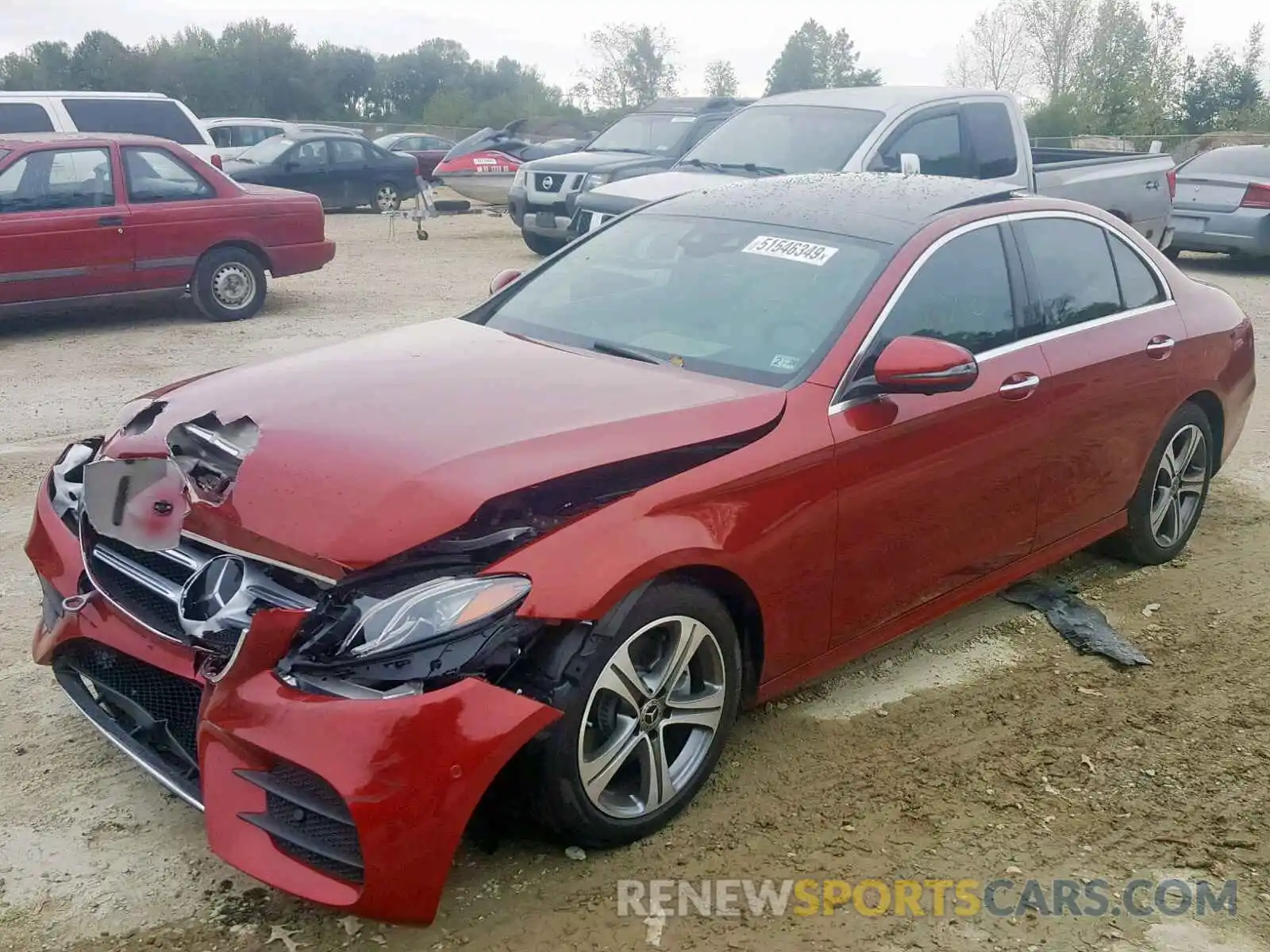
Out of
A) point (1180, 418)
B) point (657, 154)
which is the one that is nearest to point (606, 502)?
point (1180, 418)

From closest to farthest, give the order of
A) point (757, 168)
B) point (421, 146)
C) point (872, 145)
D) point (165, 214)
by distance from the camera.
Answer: point (872, 145), point (757, 168), point (165, 214), point (421, 146)

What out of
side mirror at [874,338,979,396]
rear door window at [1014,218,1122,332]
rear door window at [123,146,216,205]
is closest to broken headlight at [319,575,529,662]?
side mirror at [874,338,979,396]

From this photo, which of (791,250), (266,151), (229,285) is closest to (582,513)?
(791,250)

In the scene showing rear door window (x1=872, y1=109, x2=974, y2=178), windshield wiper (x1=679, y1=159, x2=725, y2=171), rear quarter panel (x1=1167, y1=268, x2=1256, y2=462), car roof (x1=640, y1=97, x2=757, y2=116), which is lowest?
rear quarter panel (x1=1167, y1=268, x2=1256, y2=462)

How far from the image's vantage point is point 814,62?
7581cm

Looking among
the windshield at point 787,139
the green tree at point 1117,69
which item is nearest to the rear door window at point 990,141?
the windshield at point 787,139

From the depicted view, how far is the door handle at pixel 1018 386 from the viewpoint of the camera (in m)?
4.27

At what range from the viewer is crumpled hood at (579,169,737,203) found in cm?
990

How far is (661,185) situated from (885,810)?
7557 millimetres

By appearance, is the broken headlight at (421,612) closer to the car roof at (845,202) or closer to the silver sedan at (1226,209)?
the car roof at (845,202)

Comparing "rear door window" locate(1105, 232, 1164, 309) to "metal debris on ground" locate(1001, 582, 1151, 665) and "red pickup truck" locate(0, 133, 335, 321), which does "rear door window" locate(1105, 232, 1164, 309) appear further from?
"red pickup truck" locate(0, 133, 335, 321)

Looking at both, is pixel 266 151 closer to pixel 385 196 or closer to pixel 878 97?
pixel 385 196

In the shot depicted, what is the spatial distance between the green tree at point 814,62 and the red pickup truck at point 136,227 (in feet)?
215

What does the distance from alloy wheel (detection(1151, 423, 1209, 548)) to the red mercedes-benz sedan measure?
52cm
